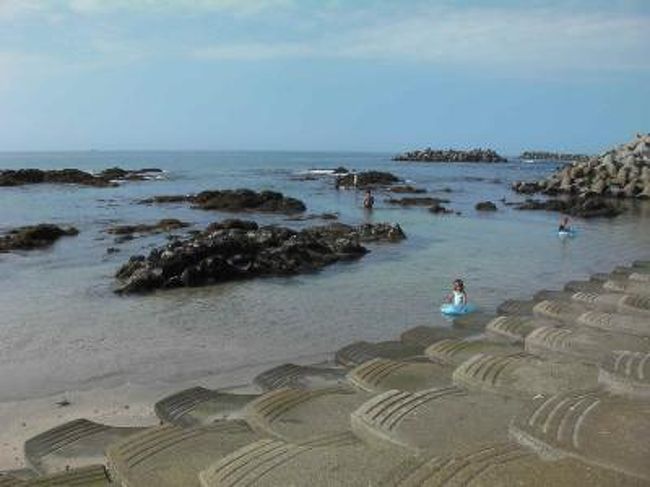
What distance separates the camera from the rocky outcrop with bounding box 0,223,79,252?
24.1 meters

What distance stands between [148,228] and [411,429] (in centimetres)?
2408

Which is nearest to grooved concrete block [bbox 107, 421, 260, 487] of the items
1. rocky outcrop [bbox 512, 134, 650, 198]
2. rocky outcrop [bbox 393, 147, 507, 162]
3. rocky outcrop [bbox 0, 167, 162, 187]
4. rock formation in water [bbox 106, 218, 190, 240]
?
rock formation in water [bbox 106, 218, 190, 240]

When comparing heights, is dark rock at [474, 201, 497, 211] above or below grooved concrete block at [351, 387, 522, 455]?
below

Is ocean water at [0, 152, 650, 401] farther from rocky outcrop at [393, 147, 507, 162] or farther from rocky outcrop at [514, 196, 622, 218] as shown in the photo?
rocky outcrop at [393, 147, 507, 162]

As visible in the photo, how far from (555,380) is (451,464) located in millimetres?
2686

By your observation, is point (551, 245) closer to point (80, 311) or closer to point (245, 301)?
point (245, 301)

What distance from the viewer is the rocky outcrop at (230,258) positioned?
56.5 feet

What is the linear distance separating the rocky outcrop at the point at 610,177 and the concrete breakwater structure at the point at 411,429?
148ft

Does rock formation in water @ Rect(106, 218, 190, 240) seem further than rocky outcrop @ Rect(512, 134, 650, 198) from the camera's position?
No

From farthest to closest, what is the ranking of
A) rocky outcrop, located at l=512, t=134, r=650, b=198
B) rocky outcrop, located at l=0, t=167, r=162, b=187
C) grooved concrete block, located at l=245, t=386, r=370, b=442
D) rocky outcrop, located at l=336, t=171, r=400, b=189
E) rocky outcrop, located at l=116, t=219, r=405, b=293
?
rocky outcrop, located at l=0, t=167, r=162, b=187 → rocky outcrop, located at l=336, t=171, r=400, b=189 → rocky outcrop, located at l=512, t=134, r=650, b=198 → rocky outcrop, located at l=116, t=219, r=405, b=293 → grooved concrete block, located at l=245, t=386, r=370, b=442

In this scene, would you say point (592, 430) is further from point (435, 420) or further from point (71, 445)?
A: point (71, 445)

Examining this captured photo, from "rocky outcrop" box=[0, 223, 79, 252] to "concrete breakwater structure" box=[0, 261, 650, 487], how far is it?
668 inches

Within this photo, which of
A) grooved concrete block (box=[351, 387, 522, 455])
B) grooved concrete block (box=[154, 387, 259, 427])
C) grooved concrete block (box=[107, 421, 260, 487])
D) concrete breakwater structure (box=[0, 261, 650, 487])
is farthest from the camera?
grooved concrete block (box=[154, 387, 259, 427])

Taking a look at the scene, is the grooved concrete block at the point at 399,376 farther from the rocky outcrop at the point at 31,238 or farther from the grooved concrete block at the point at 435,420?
the rocky outcrop at the point at 31,238
